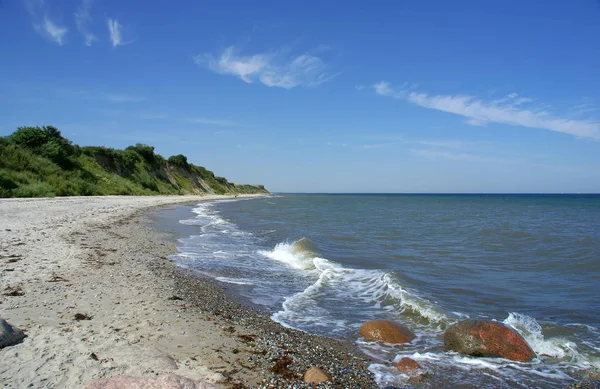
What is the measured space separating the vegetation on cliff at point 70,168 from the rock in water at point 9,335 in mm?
28356

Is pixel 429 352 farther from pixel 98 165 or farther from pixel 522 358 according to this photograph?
→ pixel 98 165

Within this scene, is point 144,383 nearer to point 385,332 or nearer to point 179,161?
point 385,332

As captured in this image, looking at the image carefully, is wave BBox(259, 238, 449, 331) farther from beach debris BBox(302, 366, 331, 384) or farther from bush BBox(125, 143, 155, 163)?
bush BBox(125, 143, 155, 163)

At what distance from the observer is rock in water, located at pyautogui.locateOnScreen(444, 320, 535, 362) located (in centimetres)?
588

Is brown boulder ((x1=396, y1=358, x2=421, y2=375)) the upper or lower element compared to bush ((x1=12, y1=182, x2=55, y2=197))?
lower

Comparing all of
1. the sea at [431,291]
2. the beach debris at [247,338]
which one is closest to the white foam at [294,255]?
the sea at [431,291]

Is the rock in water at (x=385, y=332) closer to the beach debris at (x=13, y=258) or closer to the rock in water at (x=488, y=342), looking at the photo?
the rock in water at (x=488, y=342)

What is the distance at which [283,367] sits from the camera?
4.91 metres

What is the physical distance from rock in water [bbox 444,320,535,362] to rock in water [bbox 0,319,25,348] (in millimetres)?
6225

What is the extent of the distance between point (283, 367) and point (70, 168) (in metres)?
44.5

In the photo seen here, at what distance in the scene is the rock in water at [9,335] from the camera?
4492 mm

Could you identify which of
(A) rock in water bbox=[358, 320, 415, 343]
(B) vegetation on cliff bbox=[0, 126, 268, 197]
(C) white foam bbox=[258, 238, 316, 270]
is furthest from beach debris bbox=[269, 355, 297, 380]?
(B) vegetation on cliff bbox=[0, 126, 268, 197]

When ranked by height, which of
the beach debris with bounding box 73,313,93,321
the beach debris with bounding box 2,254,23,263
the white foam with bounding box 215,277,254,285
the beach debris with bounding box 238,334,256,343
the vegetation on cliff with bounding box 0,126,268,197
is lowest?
the white foam with bounding box 215,277,254,285

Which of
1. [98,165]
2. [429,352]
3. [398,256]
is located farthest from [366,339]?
[98,165]
